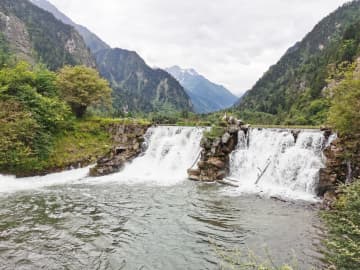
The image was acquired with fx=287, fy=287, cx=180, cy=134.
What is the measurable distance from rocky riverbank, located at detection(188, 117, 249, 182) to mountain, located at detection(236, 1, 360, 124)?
26.3m

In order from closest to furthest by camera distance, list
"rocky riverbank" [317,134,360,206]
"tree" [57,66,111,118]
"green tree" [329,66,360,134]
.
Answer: "green tree" [329,66,360,134], "rocky riverbank" [317,134,360,206], "tree" [57,66,111,118]

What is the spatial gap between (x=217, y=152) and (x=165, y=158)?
15.6 feet

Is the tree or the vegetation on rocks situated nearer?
the vegetation on rocks

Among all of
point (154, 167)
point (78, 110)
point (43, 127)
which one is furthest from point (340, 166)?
point (78, 110)

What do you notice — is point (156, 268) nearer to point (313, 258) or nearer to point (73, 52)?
point (313, 258)

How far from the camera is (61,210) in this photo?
1194cm

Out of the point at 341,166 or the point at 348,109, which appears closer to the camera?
the point at 348,109

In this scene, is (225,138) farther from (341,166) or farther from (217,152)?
(341,166)

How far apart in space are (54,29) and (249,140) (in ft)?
487

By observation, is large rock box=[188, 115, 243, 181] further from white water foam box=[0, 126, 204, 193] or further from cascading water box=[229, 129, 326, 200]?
white water foam box=[0, 126, 204, 193]

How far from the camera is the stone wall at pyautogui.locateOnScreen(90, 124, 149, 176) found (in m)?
20.3

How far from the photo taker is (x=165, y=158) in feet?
73.8

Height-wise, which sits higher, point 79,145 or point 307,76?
point 307,76

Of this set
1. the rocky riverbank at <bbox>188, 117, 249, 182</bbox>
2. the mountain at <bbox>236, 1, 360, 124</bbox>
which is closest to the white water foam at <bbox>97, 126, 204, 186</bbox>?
the rocky riverbank at <bbox>188, 117, 249, 182</bbox>
